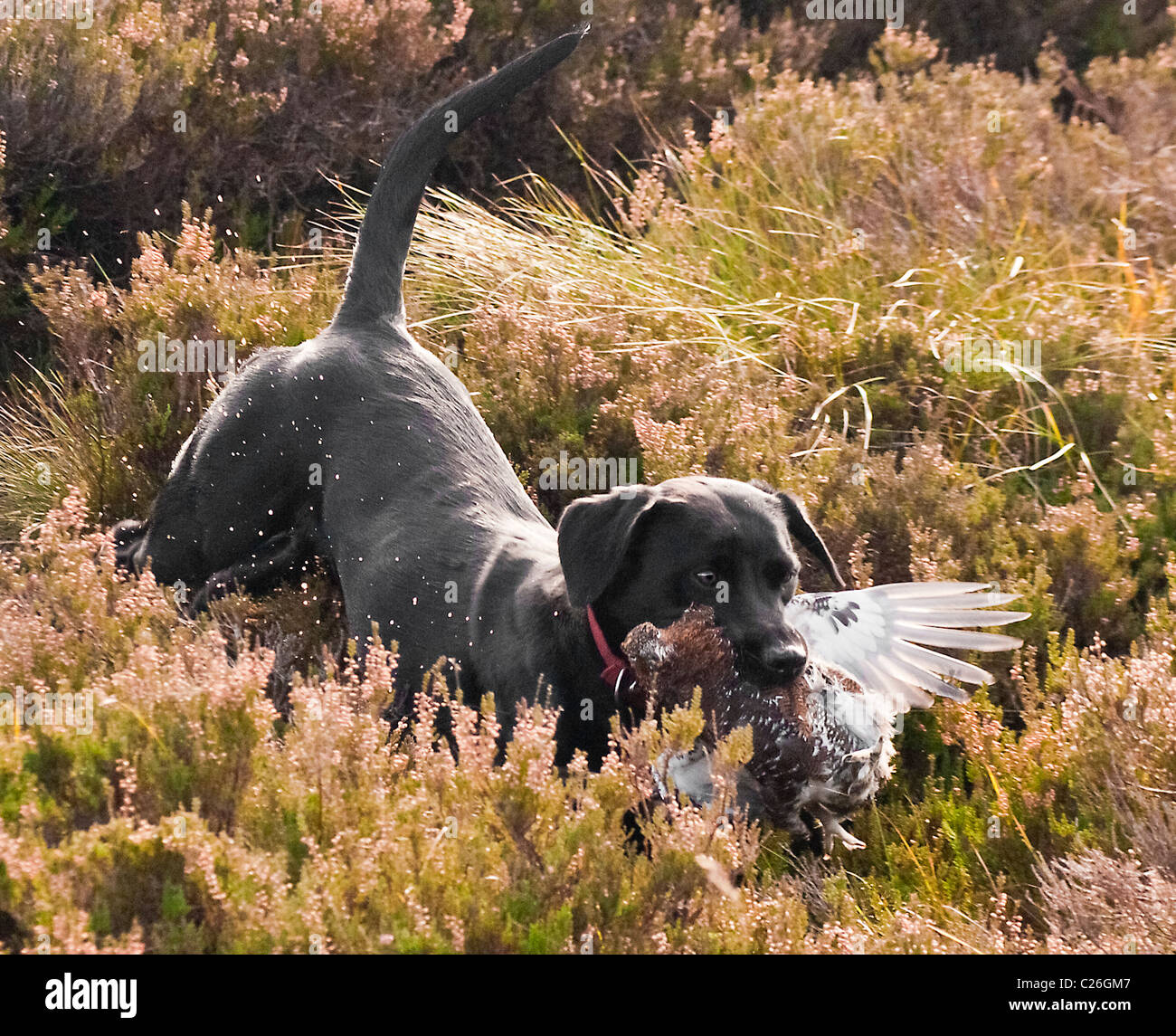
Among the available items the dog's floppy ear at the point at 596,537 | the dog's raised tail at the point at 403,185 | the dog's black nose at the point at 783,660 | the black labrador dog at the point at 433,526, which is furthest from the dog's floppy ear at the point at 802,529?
the dog's raised tail at the point at 403,185

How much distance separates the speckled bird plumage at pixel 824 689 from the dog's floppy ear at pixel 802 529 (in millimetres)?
100

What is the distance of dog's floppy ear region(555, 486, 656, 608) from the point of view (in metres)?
3.01

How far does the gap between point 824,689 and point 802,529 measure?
0.45 m

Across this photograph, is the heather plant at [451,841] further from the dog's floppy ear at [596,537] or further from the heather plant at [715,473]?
the dog's floppy ear at [596,537]

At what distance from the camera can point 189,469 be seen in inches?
161

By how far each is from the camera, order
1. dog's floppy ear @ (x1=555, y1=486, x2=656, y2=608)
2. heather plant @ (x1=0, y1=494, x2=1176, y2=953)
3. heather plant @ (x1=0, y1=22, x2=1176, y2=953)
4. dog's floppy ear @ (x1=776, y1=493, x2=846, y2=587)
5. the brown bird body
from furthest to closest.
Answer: dog's floppy ear @ (x1=776, y1=493, x2=846, y2=587) < dog's floppy ear @ (x1=555, y1=486, x2=656, y2=608) < the brown bird body < heather plant @ (x1=0, y1=22, x2=1176, y2=953) < heather plant @ (x1=0, y1=494, x2=1176, y2=953)

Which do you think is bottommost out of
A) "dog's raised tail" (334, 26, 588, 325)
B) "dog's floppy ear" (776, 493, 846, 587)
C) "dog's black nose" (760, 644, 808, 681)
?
"dog's black nose" (760, 644, 808, 681)

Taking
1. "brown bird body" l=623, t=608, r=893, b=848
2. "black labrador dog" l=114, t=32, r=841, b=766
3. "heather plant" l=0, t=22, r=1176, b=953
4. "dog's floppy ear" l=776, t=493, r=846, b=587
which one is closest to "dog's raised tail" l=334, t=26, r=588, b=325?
"black labrador dog" l=114, t=32, r=841, b=766

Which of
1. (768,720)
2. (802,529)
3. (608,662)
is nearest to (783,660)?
(768,720)

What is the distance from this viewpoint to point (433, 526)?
369 centimetres

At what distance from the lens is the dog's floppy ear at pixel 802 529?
3402 mm

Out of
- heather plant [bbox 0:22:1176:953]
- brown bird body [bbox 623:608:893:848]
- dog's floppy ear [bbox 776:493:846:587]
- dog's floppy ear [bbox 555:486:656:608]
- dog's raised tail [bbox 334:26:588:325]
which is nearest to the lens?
heather plant [bbox 0:22:1176:953]

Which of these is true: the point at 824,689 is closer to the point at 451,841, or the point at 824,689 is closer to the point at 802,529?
the point at 802,529

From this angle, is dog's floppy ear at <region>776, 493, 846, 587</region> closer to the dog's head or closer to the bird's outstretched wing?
the bird's outstretched wing
